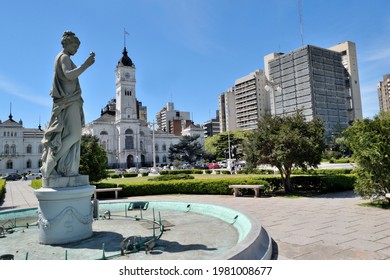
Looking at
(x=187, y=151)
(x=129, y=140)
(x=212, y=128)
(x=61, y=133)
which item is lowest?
(x=61, y=133)

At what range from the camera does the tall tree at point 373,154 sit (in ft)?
33.8

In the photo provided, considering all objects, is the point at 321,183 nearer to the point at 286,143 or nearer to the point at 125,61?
the point at 286,143

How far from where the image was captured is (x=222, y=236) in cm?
642

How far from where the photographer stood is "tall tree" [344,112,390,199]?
33.8ft

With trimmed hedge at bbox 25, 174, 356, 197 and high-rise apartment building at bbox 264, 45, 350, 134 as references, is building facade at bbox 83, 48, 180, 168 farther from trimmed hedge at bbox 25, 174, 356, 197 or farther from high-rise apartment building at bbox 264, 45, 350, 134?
trimmed hedge at bbox 25, 174, 356, 197

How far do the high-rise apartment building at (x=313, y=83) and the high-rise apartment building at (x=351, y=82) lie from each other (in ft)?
17.0

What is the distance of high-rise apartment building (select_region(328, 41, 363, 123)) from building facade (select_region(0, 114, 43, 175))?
10058cm

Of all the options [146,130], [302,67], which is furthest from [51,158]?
[302,67]

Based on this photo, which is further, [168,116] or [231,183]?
[168,116]

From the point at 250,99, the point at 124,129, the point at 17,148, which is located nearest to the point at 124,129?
the point at 124,129

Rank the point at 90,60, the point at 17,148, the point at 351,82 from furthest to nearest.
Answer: the point at 351,82, the point at 17,148, the point at 90,60

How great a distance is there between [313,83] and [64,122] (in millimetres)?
91102

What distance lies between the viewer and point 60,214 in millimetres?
5922

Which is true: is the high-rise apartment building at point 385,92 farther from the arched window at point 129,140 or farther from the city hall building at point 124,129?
the arched window at point 129,140
